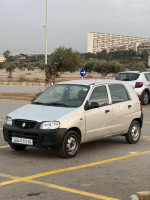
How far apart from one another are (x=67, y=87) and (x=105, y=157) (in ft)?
5.89

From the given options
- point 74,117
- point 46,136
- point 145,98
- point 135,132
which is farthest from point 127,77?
point 46,136

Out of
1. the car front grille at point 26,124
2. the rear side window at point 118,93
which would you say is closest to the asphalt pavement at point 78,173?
the car front grille at point 26,124

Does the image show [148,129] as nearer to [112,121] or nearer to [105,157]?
[112,121]

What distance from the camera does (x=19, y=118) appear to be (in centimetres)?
819

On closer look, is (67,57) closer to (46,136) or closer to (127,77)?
(127,77)

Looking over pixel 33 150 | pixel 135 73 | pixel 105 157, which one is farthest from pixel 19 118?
pixel 135 73

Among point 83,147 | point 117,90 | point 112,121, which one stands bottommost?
point 83,147

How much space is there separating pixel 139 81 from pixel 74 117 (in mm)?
12340

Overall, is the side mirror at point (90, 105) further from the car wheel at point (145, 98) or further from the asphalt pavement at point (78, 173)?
Result: the car wheel at point (145, 98)

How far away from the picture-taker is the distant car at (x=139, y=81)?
20017 mm

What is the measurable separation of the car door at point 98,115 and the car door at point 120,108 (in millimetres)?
203

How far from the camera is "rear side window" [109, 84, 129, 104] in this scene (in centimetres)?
943

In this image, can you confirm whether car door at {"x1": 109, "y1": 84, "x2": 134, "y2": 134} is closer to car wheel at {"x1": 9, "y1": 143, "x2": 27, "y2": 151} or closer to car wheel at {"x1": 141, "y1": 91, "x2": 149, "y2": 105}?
car wheel at {"x1": 9, "y1": 143, "x2": 27, "y2": 151}

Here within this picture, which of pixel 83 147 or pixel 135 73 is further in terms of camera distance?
pixel 135 73
